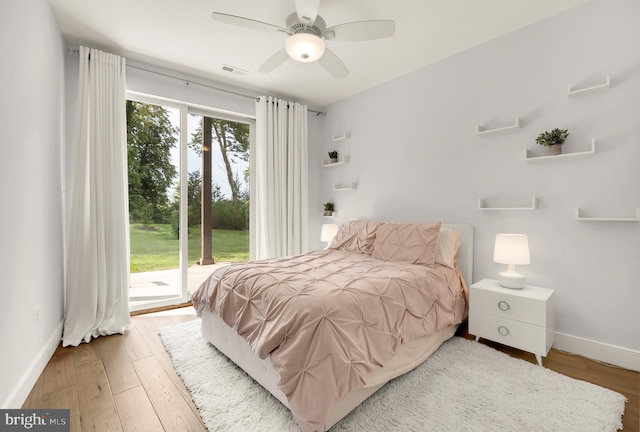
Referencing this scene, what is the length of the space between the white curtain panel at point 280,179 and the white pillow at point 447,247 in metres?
1.96

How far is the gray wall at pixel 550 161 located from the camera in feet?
6.96

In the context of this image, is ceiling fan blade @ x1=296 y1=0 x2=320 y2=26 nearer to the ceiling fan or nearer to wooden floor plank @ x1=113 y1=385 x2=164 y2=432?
the ceiling fan

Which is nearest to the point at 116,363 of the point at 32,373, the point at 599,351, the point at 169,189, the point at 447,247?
the point at 32,373

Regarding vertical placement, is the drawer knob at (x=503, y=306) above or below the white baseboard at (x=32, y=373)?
above

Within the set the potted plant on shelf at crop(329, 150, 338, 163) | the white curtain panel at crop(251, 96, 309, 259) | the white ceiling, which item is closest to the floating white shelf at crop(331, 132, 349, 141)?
the potted plant on shelf at crop(329, 150, 338, 163)

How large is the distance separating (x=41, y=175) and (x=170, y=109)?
5.55 feet

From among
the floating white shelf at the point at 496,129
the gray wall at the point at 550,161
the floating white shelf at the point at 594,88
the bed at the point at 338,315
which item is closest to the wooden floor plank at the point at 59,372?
the bed at the point at 338,315

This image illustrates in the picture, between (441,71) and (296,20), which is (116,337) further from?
(441,71)

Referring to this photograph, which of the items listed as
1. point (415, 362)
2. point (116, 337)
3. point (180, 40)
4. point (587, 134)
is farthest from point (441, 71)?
point (116, 337)

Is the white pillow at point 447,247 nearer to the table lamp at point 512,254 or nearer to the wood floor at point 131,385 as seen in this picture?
the table lamp at point 512,254

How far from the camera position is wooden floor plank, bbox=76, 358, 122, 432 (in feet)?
5.10

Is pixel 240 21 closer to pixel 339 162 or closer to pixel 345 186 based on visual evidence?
pixel 339 162

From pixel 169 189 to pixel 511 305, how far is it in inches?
141

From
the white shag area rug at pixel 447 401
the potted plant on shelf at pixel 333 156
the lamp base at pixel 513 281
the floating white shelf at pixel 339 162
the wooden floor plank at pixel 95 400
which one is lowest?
the wooden floor plank at pixel 95 400
